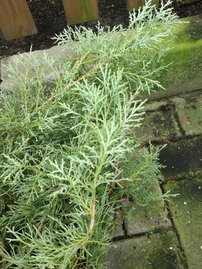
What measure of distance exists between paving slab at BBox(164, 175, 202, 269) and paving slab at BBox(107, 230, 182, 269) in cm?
6

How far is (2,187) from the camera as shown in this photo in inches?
58.9

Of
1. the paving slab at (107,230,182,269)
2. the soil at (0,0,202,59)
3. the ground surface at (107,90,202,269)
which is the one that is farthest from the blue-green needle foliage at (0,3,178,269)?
the soil at (0,0,202,59)

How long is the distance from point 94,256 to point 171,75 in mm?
1553

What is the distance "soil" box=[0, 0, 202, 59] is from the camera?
A: 2.73 metres

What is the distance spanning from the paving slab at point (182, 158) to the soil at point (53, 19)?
97 cm

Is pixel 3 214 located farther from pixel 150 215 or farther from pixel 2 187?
pixel 150 215

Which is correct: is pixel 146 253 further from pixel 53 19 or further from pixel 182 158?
pixel 53 19

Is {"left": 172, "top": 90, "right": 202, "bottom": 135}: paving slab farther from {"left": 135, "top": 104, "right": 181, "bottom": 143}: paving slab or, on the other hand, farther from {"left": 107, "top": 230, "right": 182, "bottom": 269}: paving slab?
{"left": 107, "top": 230, "right": 182, "bottom": 269}: paving slab

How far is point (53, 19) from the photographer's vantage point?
2812 mm

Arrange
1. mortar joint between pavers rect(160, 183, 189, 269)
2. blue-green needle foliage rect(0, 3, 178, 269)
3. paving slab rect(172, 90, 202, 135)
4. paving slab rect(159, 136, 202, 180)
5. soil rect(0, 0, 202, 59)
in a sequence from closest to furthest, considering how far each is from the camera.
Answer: blue-green needle foliage rect(0, 3, 178, 269), mortar joint between pavers rect(160, 183, 189, 269), paving slab rect(159, 136, 202, 180), paving slab rect(172, 90, 202, 135), soil rect(0, 0, 202, 59)

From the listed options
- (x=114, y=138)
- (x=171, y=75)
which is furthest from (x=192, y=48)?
(x=114, y=138)

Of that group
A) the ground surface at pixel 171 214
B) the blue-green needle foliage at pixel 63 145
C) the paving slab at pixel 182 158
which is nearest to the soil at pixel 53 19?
the ground surface at pixel 171 214

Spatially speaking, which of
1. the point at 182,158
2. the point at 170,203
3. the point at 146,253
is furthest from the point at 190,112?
the point at 146,253

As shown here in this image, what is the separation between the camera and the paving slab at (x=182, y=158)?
2314mm
